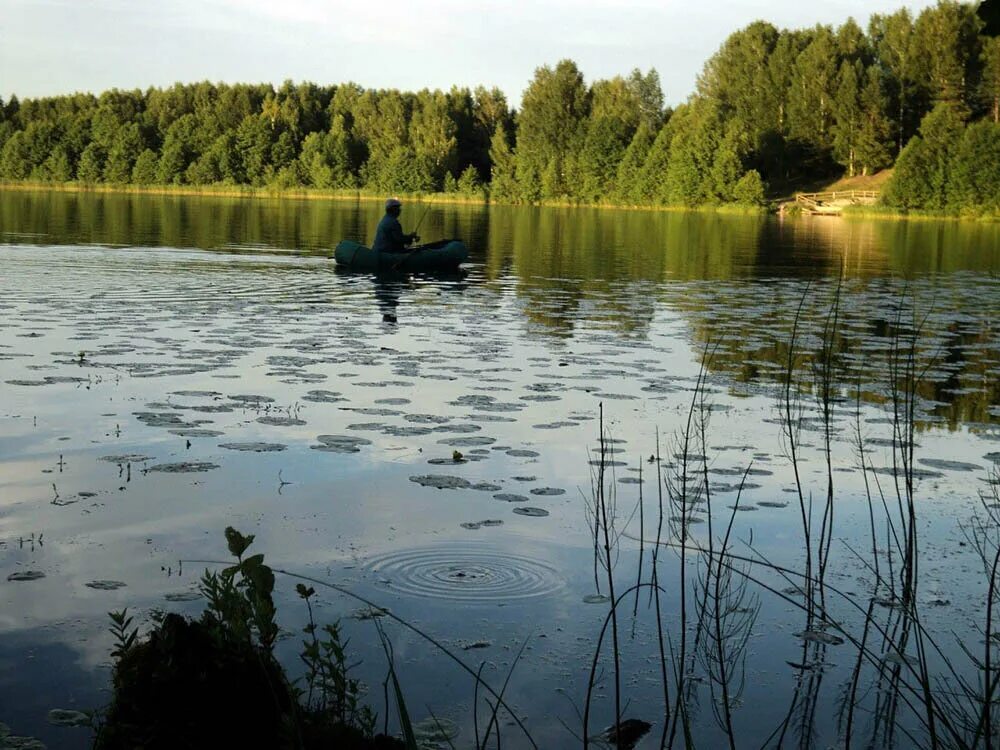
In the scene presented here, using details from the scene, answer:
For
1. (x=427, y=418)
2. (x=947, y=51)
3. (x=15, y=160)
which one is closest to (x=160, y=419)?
(x=427, y=418)

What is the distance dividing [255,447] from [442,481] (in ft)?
4.83

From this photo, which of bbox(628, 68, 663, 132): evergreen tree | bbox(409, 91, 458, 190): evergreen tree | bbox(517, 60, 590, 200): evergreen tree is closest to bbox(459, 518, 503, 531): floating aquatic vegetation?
bbox(517, 60, 590, 200): evergreen tree

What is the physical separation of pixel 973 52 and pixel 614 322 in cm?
8110

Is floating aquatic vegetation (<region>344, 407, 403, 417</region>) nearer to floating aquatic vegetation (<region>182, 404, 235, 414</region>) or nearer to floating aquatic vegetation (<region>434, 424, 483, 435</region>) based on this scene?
floating aquatic vegetation (<region>434, 424, 483, 435</region>)

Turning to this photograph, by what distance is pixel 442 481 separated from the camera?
23.1 feet

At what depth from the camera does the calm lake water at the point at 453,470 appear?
4492 millimetres

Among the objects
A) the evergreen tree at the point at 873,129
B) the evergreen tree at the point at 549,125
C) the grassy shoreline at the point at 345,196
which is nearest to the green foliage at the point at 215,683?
the grassy shoreline at the point at 345,196

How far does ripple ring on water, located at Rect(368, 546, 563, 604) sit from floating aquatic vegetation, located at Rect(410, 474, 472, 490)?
113 centimetres

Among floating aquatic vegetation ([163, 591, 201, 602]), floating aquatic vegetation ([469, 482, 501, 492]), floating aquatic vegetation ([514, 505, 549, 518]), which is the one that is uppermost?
floating aquatic vegetation ([469, 482, 501, 492])

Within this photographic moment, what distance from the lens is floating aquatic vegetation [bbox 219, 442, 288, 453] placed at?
7688 millimetres

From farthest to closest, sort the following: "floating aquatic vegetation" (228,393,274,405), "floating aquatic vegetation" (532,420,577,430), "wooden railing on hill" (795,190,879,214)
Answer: "wooden railing on hill" (795,190,879,214)
"floating aquatic vegetation" (228,393,274,405)
"floating aquatic vegetation" (532,420,577,430)

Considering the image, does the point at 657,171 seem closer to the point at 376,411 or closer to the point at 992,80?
the point at 992,80

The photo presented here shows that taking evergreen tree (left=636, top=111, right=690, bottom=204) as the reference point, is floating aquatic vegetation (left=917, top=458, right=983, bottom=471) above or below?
below

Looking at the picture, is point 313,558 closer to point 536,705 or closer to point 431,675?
point 431,675
